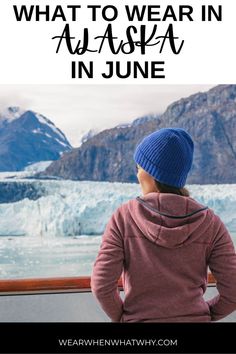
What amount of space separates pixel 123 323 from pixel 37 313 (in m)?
0.55

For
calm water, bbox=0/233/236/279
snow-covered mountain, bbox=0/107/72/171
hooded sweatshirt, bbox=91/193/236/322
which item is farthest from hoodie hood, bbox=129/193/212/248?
calm water, bbox=0/233/236/279

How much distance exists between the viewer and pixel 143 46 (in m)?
1.72

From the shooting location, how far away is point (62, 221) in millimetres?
6188

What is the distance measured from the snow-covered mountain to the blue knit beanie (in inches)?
163

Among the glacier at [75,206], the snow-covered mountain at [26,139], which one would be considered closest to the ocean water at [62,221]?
the glacier at [75,206]

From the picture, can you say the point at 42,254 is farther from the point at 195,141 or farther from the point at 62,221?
the point at 195,141

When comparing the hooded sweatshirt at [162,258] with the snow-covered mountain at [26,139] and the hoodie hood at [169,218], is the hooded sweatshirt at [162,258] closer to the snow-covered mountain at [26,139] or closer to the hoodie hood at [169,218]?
the hoodie hood at [169,218]

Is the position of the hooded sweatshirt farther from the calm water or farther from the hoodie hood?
the calm water

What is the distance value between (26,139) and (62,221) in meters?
1.43

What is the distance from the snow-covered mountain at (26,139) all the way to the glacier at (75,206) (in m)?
0.24

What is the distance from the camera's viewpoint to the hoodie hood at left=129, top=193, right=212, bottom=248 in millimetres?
741

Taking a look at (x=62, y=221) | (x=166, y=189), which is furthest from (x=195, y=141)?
(x=166, y=189)

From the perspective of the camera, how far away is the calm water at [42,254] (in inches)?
209

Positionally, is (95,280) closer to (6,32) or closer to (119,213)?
(119,213)
